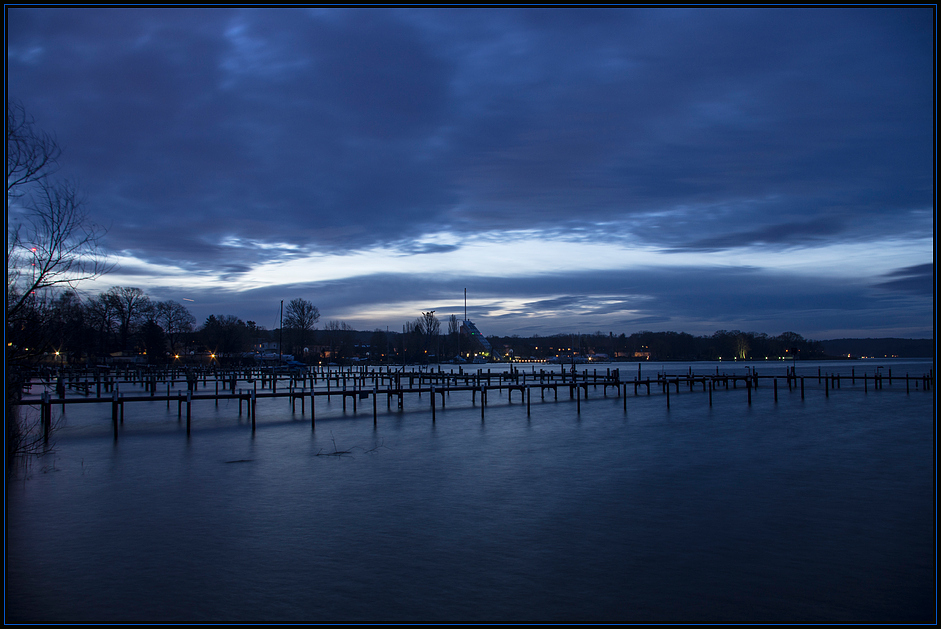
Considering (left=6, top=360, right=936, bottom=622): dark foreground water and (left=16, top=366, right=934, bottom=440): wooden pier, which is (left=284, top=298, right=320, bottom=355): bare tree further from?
(left=6, top=360, right=936, bottom=622): dark foreground water

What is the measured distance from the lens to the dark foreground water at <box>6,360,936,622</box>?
7.87 meters

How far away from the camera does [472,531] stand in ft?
37.0

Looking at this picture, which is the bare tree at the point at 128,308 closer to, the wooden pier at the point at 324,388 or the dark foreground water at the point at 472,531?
the wooden pier at the point at 324,388

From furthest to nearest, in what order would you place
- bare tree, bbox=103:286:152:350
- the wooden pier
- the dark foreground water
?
1. bare tree, bbox=103:286:152:350
2. the wooden pier
3. the dark foreground water

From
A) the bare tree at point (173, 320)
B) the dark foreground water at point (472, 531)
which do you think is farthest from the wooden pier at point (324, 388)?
the bare tree at point (173, 320)

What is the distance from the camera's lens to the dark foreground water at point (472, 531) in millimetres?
7871

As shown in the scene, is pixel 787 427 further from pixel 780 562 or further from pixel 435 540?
pixel 435 540

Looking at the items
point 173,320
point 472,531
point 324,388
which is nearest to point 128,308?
point 173,320

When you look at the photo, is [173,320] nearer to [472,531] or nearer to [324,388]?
[324,388]

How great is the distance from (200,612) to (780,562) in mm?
8289

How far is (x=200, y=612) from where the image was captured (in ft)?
24.5

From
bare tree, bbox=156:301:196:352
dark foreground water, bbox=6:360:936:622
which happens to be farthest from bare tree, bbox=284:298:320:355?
dark foreground water, bbox=6:360:936:622

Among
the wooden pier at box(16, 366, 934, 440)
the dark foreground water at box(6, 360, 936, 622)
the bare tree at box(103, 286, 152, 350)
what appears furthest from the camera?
the bare tree at box(103, 286, 152, 350)

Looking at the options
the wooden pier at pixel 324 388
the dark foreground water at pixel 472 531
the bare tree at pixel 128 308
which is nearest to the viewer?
the dark foreground water at pixel 472 531
